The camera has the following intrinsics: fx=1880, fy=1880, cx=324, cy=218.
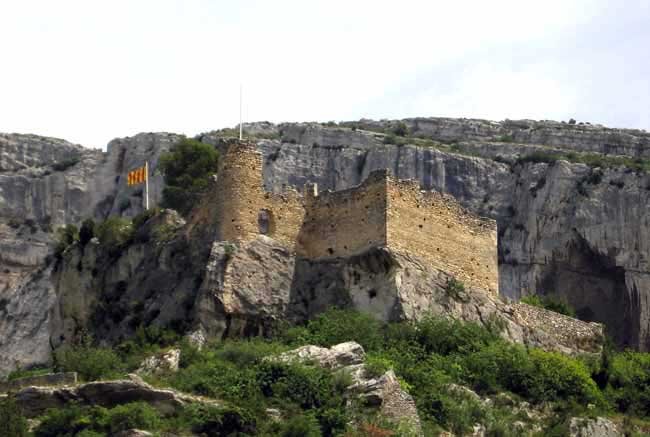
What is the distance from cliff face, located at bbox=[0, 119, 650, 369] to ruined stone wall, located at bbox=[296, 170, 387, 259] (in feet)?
68.0

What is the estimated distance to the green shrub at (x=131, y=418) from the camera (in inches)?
1772

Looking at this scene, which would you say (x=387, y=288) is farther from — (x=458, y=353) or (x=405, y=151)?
(x=405, y=151)

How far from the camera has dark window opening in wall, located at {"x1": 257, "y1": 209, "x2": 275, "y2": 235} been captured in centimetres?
5619

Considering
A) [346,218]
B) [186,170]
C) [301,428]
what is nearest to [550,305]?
[346,218]

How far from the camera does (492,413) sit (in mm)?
49906

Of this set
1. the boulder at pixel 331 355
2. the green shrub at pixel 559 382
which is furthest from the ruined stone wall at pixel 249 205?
the green shrub at pixel 559 382

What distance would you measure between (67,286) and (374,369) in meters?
17.7

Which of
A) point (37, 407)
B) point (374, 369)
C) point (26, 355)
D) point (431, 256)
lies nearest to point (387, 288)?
point (431, 256)

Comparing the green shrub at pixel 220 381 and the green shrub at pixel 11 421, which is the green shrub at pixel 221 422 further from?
the green shrub at pixel 11 421

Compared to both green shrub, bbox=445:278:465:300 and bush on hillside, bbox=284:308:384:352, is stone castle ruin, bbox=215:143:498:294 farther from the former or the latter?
bush on hillside, bbox=284:308:384:352

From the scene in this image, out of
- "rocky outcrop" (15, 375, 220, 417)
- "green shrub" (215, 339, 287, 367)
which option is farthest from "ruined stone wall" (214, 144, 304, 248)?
"rocky outcrop" (15, 375, 220, 417)

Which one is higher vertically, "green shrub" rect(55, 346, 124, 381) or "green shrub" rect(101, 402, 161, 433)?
"green shrub" rect(55, 346, 124, 381)

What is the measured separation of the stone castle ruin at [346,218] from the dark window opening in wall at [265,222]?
0.03m

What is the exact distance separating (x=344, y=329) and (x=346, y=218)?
4361 mm
